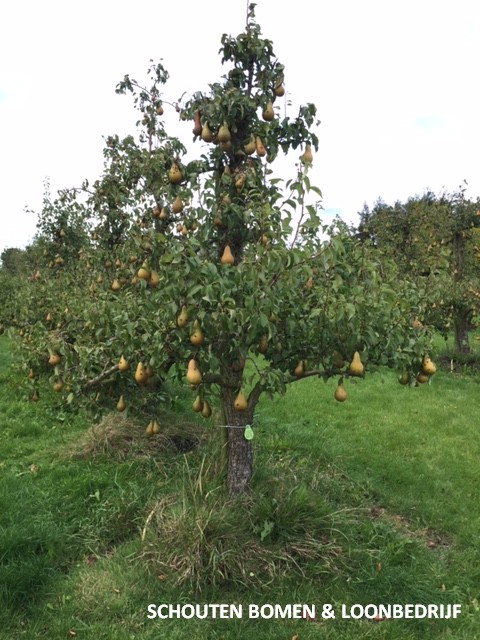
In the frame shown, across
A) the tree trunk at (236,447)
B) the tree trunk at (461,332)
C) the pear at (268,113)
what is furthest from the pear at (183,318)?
the tree trunk at (461,332)

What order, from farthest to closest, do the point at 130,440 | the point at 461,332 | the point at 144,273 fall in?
the point at 461,332
the point at 130,440
the point at 144,273

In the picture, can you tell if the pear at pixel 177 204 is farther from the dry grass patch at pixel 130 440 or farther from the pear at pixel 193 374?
the dry grass patch at pixel 130 440

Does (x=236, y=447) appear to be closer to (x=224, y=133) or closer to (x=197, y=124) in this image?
(x=224, y=133)

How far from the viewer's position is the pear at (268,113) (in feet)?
11.5

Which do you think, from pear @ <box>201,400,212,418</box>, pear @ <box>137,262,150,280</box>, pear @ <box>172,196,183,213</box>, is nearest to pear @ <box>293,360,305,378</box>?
pear @ <box>201,400,212,418</box>

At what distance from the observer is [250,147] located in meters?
3.47

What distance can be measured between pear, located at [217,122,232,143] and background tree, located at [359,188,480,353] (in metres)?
6.64

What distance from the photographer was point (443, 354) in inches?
441

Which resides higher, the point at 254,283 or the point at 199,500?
the point at 254,283

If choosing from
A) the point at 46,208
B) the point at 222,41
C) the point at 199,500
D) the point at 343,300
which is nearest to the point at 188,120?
the point at 222,41

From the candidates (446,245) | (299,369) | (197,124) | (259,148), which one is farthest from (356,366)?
(446,245)

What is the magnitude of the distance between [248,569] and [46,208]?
23.8 feet

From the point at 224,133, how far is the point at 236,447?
2164 millimetres

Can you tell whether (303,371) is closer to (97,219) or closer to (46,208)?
(97,219)
